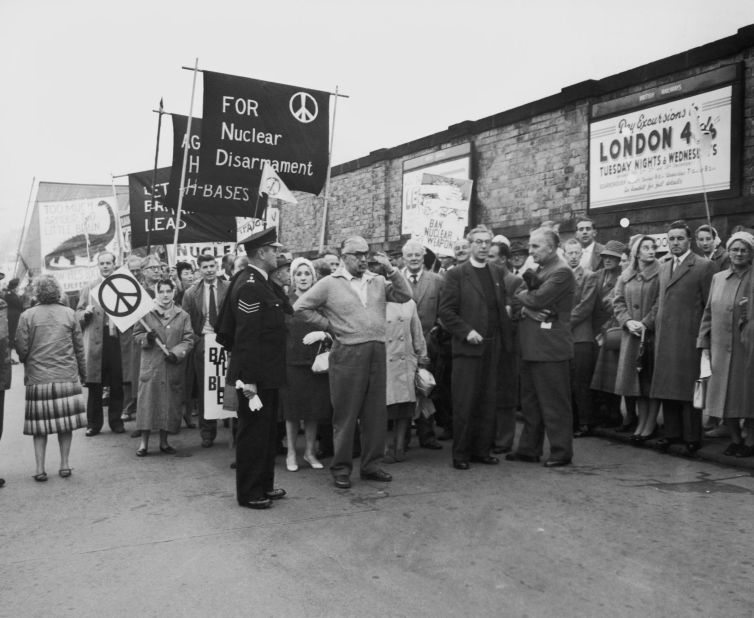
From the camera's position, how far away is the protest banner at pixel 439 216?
1063cm

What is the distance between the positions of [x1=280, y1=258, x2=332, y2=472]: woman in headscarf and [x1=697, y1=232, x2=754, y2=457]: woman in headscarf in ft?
11.7

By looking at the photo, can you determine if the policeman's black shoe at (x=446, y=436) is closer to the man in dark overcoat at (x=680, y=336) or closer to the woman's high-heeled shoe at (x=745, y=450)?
the man in dark overcoat at (x=680, y=336)

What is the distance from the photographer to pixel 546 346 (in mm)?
7008

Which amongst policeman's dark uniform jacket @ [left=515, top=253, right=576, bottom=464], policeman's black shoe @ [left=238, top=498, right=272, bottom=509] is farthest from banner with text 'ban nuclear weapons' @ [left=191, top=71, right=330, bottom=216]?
policeman's black shoe @ [left=238, top=498, right=272, bottom=509]

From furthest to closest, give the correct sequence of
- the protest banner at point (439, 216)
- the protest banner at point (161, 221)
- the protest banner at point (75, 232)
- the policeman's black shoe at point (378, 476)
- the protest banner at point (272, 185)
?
the protest banner at point (75, 232) → the protest banner at point (161, 221) → the protest banner at point (439, 216) → the protest banner at point (272, 185) → the policeman's black shoe at point (378, 476)

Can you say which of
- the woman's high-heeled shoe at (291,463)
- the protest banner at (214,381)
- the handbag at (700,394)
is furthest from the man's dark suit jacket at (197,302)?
the handbag at (700,394)

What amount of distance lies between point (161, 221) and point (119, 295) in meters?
6.58

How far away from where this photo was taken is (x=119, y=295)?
783 centimetres

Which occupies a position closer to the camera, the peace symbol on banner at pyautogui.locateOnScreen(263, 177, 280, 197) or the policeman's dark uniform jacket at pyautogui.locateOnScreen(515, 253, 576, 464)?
the policeman's dark uniform jacket at pyautogui.locateOnScreen(515, 253, 576, 464)

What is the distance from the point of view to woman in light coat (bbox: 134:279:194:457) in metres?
7.86

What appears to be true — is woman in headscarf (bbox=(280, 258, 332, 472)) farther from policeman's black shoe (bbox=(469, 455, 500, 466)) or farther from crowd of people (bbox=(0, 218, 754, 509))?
policeman's black shoe (bbox=(469, 455, 500, 466))

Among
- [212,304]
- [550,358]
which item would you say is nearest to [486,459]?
[550,358]

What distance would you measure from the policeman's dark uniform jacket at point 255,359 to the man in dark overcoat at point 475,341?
71.1 inches

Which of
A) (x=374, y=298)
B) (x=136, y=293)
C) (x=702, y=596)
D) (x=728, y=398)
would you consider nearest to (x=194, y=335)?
(x=136, y=293)
